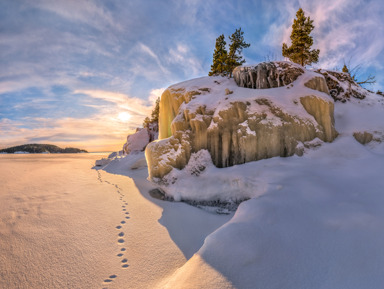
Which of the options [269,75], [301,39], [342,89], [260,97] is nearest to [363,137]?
[342,89]

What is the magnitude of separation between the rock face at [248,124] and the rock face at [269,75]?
0.11m

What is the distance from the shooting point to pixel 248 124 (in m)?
6.56

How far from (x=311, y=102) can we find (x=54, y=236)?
9639mm

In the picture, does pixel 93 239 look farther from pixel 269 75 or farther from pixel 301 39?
pixel 301 39

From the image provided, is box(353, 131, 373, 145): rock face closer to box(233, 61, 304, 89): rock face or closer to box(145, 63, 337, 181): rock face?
box(145, 63, 337, 181): rock face

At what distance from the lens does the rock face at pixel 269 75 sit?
307 inches

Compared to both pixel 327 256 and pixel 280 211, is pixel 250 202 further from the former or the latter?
pixel 327 256

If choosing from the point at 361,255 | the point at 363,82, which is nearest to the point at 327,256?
the point at 361,255

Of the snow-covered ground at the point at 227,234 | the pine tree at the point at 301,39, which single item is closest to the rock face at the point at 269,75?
the snow-covered ground at the point at 227,234

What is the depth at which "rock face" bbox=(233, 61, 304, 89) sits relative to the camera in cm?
780

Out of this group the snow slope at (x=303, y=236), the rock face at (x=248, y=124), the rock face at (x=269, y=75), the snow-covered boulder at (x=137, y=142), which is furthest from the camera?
the snow-covered boulder at (x=137, y=142)

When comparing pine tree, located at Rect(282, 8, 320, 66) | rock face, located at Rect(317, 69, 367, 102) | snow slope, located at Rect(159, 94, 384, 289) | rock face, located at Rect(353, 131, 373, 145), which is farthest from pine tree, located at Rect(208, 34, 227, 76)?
snow slope, located at Rect(159, 94, 384, 289)

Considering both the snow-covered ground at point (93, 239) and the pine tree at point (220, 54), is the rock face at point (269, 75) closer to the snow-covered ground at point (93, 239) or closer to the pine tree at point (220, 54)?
the snow-covered ground at point (93, 239)

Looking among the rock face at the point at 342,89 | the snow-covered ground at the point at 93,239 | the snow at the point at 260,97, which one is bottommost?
the snow-covered ground at the point at 93,239
